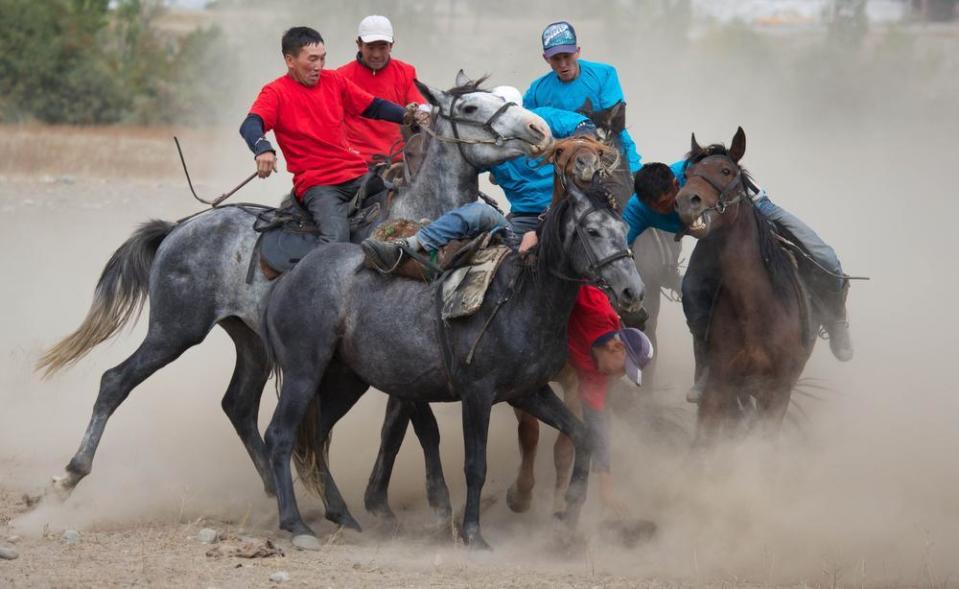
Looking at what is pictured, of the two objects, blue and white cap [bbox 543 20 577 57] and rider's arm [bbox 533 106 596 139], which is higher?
blue and white cap [bbox 543 20 577 57]

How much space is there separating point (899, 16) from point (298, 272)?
85.1 feet

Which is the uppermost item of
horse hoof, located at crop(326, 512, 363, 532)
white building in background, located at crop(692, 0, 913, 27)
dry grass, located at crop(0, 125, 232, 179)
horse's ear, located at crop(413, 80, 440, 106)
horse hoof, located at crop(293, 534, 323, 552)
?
white building in background, located at crop(692, 0, 913, 27)

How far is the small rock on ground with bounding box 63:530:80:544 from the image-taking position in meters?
7.27

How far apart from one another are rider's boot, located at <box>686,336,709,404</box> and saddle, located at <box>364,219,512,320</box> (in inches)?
58.2

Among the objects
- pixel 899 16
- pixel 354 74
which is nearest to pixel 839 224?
pixel 354 74

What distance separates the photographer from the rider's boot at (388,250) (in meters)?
7.43

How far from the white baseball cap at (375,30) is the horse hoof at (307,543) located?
11.2 feet

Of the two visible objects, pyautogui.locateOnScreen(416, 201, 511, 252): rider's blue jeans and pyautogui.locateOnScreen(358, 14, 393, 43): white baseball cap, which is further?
pyautogui.locateOnScreen(358, 14, 393, 43): white baseball cap

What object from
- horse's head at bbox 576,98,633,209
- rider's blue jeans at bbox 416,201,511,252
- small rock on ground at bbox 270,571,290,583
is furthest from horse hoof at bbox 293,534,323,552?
horse's head at bbox 576,98,633,209

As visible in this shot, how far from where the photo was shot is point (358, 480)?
9.34 metres

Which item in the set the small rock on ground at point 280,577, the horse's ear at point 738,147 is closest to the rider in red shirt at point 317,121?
the horse's ear at point 738,147

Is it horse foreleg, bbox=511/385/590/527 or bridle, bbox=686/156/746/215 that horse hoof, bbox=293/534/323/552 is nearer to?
horse foreleg, bbox=511/385/590/527

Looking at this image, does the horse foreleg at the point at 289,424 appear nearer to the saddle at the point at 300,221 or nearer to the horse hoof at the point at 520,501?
the saddle at the point at 300,221

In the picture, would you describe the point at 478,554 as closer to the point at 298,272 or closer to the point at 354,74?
the point at 298,272
